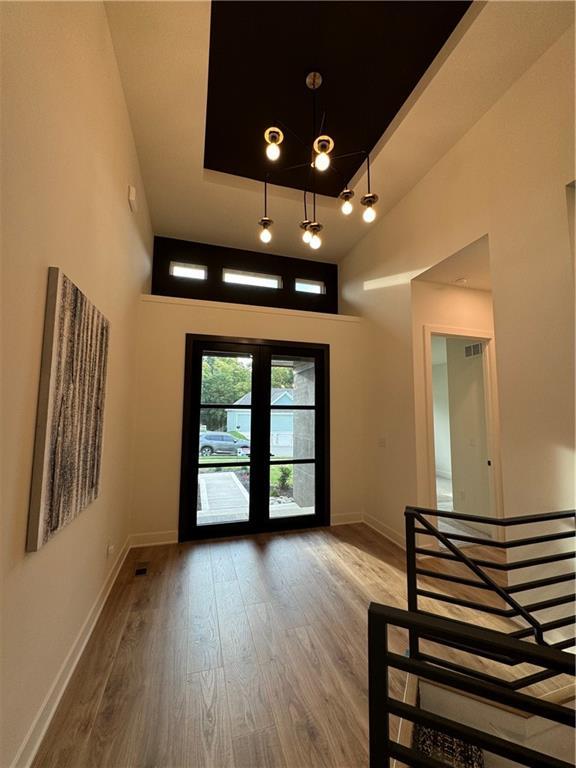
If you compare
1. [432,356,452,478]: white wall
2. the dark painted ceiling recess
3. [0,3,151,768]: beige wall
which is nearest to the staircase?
[0,3,151,768]: beige wall

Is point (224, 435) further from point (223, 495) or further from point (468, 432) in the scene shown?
point (468, 432)

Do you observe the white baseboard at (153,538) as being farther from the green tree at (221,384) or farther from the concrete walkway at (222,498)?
the green tree at (221,384)

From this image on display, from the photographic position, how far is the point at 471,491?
3.91m

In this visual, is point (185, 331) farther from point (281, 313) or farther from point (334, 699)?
point (334, 699)

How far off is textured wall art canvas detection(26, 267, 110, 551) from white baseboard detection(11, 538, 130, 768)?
763mm

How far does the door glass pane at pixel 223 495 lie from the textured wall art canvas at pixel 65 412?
1725mm

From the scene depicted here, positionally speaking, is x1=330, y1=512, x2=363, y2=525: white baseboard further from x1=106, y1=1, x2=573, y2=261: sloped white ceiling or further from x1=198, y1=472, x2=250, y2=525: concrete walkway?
x1=106, y1=1, x2=573, y2=261: sloped white ceiling

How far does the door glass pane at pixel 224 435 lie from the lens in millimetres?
3660

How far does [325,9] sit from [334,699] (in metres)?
3.91

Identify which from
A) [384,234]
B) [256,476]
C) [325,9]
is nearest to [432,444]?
[256,476]

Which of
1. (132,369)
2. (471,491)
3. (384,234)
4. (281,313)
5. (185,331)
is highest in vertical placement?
(384,234)

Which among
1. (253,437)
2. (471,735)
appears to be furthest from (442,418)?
(471,735)

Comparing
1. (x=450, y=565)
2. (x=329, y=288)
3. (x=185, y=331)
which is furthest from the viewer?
(x=329, y=288)

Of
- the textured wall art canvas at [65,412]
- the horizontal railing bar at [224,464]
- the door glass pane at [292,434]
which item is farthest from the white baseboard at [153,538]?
the textured wall art canvas at [65,412]
